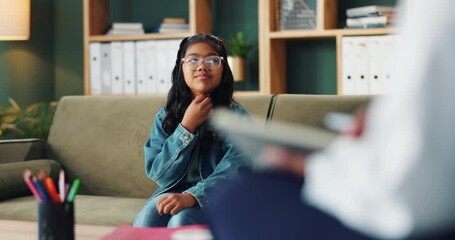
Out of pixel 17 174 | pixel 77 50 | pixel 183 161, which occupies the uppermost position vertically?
pixel 77 50

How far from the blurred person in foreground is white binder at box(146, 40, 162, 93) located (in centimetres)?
389

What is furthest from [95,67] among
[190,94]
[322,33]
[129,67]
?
[190,94]

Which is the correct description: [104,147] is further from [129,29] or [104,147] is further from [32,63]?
[32,63]

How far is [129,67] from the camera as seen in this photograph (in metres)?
4.64

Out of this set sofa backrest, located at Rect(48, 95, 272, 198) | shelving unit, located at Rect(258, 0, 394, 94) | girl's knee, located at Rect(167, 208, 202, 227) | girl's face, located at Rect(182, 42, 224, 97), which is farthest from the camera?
shelving unit, located at Rect(258, 0, 394, 94)

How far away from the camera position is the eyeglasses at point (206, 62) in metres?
2.45

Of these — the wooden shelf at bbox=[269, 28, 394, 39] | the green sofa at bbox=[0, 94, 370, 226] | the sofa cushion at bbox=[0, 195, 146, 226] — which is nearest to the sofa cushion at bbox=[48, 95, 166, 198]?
the green sofa at bbox=[0, 94, 370, 226]

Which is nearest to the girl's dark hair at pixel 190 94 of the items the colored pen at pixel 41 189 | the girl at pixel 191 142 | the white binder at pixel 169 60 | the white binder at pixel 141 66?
the girl at pixel 191 142

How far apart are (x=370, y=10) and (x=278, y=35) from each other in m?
0.53

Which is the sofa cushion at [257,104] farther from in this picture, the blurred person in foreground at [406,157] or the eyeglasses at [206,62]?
the blurred person in foreground at [406,157]

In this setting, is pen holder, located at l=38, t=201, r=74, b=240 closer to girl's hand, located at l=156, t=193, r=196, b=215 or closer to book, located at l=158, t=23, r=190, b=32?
girl's hand, located at l=156, t=193, r=196, b=215

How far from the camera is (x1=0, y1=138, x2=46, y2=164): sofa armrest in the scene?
3.22m

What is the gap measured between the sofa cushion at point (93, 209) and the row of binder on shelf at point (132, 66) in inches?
62.4

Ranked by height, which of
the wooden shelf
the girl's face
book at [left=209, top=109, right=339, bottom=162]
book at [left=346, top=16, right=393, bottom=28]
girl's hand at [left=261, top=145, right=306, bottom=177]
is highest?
book at [left=346, top=16, right=393, bottom=28]
